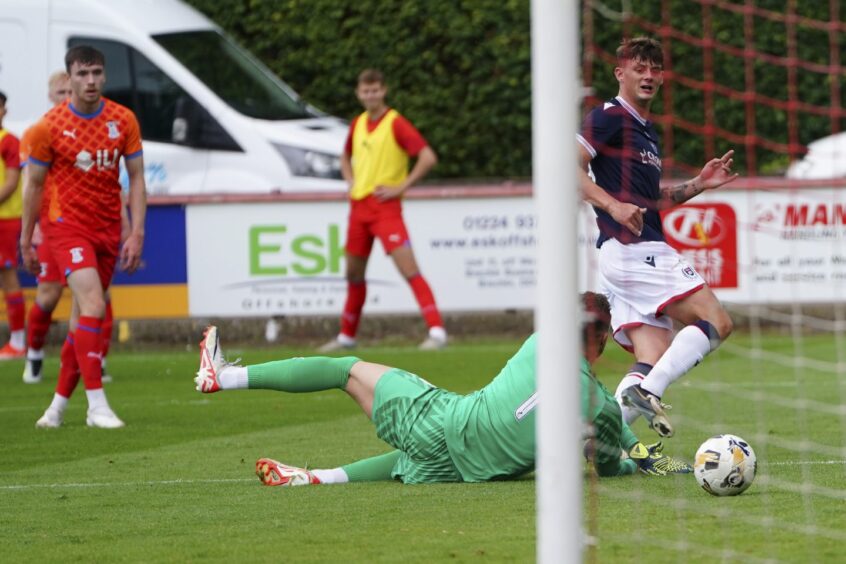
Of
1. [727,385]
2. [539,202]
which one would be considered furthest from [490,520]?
[727,385]

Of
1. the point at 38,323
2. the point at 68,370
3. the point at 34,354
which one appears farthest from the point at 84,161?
the point at 34,354

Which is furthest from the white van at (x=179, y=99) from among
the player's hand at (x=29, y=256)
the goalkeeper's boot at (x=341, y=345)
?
the player's hand at (x=29, y=256)

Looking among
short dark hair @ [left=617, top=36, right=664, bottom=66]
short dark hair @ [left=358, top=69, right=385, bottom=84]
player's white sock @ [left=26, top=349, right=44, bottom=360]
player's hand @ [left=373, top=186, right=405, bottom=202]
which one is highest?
short dark hair @ [left=358, top=69, right=385, bottom=84]

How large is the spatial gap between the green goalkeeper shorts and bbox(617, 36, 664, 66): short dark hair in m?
1.81

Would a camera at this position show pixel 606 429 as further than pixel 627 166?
No

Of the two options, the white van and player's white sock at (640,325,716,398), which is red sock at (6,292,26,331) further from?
player's white sock at (640,325,716,398)

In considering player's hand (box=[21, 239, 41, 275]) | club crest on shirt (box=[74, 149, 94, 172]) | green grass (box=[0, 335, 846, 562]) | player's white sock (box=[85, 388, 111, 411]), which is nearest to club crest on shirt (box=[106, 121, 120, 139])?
club crest on shirt (box=[74, 149, 94, 172])

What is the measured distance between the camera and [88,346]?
9773 millimetres

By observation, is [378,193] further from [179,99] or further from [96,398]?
[96,398]

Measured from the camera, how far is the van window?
17.5 metres

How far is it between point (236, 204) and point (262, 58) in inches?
242

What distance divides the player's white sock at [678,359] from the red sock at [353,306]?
7.17 meters

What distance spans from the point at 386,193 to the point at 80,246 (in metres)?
5.18

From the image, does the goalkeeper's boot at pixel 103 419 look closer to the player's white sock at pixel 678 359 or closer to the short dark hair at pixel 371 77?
the player's white sock at pixel 678 359
